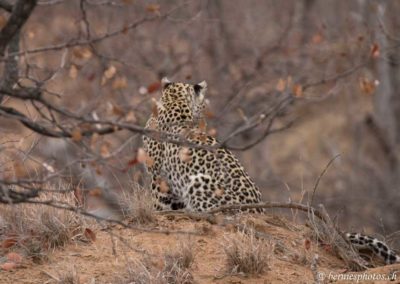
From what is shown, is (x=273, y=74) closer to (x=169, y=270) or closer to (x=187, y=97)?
(x=187, y=97)

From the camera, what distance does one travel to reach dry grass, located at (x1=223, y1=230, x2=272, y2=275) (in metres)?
7.25

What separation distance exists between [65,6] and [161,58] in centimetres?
434

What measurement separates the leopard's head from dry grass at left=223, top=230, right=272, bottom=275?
281 centimetres

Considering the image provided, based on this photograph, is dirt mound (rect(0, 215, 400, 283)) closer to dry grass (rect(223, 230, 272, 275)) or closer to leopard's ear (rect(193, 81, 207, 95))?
dry grass (rect(223, 230, 272, 275))

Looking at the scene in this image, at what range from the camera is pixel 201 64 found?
19906 mm

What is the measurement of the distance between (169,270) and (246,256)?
0.58 metres

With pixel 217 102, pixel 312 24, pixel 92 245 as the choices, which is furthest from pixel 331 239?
pixel 312 24

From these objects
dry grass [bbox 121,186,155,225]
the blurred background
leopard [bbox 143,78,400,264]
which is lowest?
dry grass [bbox 121,186,155,225]

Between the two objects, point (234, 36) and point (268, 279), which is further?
point (234, 36)

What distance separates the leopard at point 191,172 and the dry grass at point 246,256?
96 cm

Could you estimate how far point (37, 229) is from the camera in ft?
25.4

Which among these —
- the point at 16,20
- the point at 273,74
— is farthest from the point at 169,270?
the point at 273,74

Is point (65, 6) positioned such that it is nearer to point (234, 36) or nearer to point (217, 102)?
point (234, 36)

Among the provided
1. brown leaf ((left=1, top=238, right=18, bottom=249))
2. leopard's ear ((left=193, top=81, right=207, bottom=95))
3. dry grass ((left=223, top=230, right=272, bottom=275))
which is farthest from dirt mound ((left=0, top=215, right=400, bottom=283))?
leopard's ear ((left=193, top=81, right=207, bottom=95))
